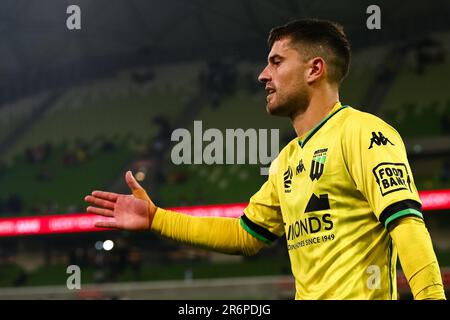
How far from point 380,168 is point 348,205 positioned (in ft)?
0.67

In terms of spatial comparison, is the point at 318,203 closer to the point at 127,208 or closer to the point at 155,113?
the point at 127,208

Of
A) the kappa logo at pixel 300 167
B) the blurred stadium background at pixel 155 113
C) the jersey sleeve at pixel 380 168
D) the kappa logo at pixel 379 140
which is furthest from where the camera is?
the blurred stadium background at pixel 155 113

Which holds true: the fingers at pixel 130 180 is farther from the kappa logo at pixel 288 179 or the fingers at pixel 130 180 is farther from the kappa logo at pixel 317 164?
the kappa logo at pixel 317 164

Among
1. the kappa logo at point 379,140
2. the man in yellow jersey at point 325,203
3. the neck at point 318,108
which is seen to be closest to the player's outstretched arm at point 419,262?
the man in yellow jersey at point 325,203

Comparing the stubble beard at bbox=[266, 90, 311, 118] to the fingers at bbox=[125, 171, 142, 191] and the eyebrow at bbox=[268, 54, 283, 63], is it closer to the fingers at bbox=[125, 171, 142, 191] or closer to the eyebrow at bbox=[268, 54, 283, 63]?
the eyebrow at bbox=[268, 54, 283, 63]

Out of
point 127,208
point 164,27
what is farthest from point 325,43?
point 164,27

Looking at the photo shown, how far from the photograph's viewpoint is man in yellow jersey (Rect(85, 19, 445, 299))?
1.89 meters

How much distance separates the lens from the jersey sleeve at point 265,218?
8.29 feet

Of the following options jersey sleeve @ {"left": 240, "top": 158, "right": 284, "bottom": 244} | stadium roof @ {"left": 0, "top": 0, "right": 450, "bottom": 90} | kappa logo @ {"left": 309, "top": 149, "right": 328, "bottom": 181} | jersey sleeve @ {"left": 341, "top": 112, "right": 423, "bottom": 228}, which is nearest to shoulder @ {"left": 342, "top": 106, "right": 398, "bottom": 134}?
jersey sleeve @ {"left": 341, "top": 112, "right": 423, "bottom": 228}

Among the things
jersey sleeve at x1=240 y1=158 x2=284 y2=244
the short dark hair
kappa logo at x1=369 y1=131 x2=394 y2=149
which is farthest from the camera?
jersey sleeve at x1=240 y1=158 x2=284 y2=244

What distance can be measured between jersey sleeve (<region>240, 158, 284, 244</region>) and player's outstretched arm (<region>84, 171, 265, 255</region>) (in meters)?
0.03

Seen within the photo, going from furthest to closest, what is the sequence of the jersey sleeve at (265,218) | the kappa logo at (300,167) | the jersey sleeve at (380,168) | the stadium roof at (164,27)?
1. the stadium roof at (164,27)
2. the jersey sleeve at (265,218)
3. the kappa logo at (300,167)
4. the jersey sleeve at (380,168)

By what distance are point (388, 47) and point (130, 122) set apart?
6331 mm
